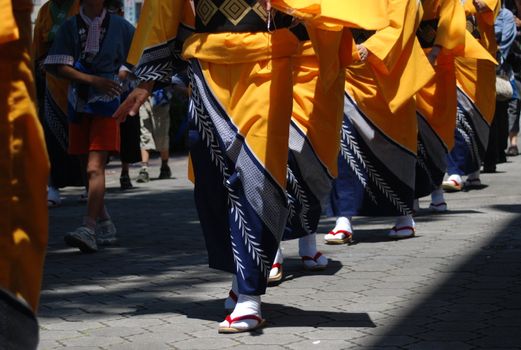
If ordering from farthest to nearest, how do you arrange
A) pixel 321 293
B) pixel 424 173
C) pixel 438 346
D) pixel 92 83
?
pixel 424 173 → pixel 92 83 → pixel 321 293 → pixel 438 346

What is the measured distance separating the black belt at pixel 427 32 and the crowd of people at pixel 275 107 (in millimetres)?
10

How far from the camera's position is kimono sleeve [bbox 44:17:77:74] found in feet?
27.3

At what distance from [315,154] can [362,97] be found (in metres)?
1.61

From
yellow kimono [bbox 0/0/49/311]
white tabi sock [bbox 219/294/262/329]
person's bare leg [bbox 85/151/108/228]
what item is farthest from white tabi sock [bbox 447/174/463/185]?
yellow kimono [bbox 0/0/49/311]

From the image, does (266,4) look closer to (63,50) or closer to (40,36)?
(63,50)

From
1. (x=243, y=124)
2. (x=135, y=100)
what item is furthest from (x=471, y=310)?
(x=135, y=100)

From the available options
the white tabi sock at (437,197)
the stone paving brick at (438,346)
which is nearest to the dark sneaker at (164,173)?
the white tabi sock at (437,197)

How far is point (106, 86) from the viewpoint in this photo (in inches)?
325

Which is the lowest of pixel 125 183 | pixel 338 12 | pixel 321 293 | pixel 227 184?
pixel 125 183

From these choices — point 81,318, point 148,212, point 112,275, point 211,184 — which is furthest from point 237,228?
point 148,212

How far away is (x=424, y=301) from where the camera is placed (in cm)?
615

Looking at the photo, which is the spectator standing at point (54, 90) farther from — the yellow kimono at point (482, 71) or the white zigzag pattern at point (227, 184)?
the white zigzag pattern at point (227, 184)

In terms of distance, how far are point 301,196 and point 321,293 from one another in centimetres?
58

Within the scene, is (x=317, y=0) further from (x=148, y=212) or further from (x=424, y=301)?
(x=148, y=212)
